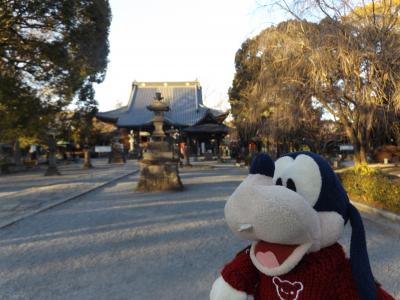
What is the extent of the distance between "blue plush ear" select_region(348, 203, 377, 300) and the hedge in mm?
6681

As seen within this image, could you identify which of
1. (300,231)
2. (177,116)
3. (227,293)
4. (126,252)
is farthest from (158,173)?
(177,116)

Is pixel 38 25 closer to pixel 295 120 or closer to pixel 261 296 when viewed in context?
pixel 295 120

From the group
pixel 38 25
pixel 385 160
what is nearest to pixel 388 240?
pixel 38 25

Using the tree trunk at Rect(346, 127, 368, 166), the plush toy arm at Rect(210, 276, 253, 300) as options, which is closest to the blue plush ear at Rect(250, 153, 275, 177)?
the plush toy arm at Rect(210, 276, 253, 300)

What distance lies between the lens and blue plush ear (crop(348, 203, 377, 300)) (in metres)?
1.68

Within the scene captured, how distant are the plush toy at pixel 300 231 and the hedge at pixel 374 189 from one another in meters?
6.71

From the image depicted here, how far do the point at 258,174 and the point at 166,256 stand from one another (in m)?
3.83

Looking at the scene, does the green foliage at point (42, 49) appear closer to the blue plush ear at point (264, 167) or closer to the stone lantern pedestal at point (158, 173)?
the stone lantern pedestal at point (158, 173)

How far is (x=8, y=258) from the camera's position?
5.44 metres

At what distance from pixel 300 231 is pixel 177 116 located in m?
39.6

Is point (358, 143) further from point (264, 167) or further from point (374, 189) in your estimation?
point (264, 167)

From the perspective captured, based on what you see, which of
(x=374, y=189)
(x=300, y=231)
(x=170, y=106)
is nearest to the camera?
(x=300, y=231)

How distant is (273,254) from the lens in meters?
1.72

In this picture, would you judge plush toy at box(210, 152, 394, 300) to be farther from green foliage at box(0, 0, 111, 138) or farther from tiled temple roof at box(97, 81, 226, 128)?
tiled temple roof at box(97, 81, 226, 128)
